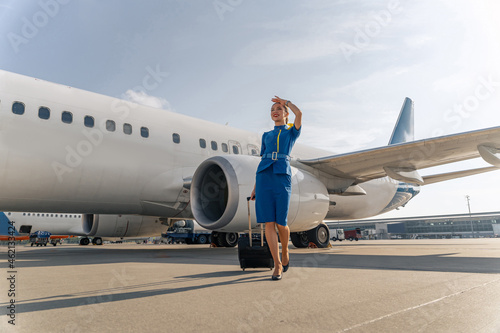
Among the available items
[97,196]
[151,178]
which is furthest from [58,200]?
[151,178]

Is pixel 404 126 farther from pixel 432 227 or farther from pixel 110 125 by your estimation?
pixel 432 227

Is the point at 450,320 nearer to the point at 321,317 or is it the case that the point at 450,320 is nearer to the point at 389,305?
the point at 389,305

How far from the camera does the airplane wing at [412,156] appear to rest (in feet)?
19.7

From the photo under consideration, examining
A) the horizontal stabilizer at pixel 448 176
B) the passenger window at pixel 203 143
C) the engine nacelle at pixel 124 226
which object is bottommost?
the engine nacelle at pixel 124 226

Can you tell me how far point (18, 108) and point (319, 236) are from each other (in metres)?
6.92

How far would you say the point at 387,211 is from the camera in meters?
11.9

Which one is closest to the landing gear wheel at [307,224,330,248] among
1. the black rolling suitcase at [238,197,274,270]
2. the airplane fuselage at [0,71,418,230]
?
the airplane fuselage at [0,71,418,230]

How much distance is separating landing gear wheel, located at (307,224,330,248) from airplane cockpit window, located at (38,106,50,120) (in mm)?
6220

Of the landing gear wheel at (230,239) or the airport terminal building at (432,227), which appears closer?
the landing gear wheel at (230,239)

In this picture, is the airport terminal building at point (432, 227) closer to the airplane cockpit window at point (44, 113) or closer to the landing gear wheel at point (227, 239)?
the landing gear wheel at point (227, 239)

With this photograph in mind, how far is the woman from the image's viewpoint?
317 cm

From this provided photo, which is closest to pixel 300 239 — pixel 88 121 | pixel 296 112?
pixel 88 121

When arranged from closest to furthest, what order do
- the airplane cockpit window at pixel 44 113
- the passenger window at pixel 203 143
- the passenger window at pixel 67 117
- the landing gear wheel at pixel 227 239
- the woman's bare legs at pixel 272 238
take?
the woman's bare legs at pixel 272 238
the airplane cockpit window at pixel 44 113
the passenger window at pixel 67 117
the passenger window at pixel 203 143
the landing gear wheel at pixel 227 239

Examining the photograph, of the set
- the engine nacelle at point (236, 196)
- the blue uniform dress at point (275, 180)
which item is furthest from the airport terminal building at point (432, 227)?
the blue uniform dress at point (275, 180)
